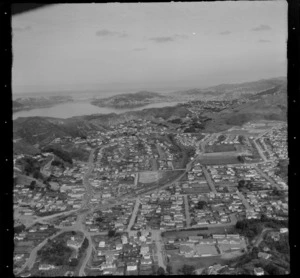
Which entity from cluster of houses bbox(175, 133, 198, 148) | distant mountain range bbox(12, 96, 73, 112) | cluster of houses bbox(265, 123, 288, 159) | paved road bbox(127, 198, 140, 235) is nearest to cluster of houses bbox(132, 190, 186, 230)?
paved road bbox(127, 198, 140, 235)

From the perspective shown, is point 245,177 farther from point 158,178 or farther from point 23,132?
point 23,132

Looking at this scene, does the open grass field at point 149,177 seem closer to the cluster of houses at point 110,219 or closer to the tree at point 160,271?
the cluster of houses at point 110,219

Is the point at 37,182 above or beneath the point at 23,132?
beneath

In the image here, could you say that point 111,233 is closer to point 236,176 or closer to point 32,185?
point 32,185

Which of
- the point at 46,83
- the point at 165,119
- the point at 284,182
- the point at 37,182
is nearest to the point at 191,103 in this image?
the point at 165,119

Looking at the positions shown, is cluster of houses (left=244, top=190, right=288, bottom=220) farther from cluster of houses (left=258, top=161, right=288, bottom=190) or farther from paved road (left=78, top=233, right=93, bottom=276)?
paved road (left=78, top=233, right=93, bottom=276)
